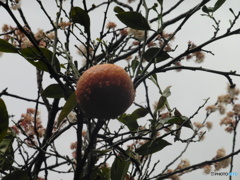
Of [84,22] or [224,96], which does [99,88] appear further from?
[224,96]

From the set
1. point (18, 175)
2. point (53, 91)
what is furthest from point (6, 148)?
point (53, 91)

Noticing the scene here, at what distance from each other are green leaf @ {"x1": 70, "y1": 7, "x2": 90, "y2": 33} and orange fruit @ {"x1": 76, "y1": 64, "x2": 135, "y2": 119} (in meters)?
0.18

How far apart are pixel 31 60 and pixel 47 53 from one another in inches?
1.8

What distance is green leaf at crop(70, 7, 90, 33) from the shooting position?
842 mm

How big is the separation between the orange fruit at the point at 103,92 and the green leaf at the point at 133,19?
19 centimetres

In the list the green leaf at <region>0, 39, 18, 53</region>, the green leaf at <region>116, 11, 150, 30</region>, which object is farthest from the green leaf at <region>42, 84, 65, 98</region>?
the green leaf at <region>116, 11, 150, 30</region>

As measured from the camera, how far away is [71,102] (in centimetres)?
79

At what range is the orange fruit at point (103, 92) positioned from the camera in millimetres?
711

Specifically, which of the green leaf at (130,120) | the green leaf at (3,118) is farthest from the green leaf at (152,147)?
the green leaf at (3,118)

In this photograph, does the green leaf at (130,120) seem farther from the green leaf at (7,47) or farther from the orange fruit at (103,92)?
the green leaf at (7,47)

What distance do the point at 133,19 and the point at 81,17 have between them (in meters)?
0.14

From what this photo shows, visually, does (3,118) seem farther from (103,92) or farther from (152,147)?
(152,147)

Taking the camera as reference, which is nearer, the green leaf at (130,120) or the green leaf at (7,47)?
the green leaf at (7,47)

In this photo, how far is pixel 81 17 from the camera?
0.86 meters
